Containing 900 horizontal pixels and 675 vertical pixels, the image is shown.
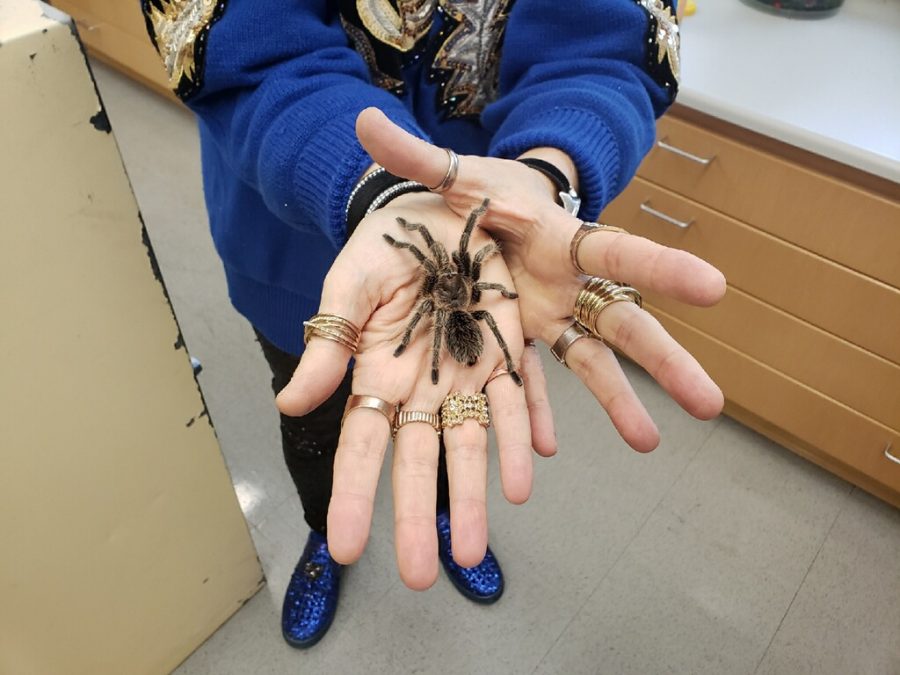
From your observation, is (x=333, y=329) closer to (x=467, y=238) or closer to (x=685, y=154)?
(x=467, y=238)

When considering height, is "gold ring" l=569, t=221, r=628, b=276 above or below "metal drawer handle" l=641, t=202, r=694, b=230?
above

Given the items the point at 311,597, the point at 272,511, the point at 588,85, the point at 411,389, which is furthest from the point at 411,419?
the point at 272,511

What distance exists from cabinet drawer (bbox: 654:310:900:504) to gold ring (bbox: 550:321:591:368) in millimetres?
1227

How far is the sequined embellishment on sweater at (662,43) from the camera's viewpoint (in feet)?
2.83

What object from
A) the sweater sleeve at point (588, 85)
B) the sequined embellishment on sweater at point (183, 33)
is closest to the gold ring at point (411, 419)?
the sweater sleeve at point (588, 85)

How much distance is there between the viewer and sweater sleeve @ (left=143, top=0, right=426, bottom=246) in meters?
0.73

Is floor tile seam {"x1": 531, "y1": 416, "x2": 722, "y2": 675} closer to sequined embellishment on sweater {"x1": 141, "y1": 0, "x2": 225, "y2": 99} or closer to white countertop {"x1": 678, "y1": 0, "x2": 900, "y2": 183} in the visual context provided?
white countertop {"x1": 678, "y1": 0, "x2": 900, "y2": 183}

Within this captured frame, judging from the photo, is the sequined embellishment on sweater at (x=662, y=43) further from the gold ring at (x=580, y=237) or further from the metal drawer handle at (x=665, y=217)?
the metal drawer handle at (x=665, y=217)

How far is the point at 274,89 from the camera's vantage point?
744 millimetres

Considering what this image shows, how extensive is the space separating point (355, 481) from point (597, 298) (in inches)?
11.7

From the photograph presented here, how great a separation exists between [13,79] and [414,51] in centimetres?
46

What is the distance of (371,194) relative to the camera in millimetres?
735

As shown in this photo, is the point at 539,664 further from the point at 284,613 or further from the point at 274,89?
the point at 274,89

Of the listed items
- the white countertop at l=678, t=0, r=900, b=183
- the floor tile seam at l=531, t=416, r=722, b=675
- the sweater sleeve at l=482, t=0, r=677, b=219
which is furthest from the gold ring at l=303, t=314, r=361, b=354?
the white countertop at l=678, t=0, r=900, b=183
